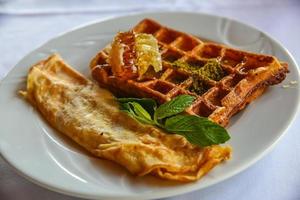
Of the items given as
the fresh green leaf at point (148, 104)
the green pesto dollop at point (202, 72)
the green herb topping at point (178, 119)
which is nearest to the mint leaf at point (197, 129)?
the green herb topping at point (178, 119)

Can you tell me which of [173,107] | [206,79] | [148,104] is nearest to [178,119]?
[173,107]

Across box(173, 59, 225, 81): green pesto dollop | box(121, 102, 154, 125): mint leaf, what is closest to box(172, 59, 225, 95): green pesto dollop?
box(173, 59, 225, 81): green pesto dollop

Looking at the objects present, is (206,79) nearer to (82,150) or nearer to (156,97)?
(156,97)

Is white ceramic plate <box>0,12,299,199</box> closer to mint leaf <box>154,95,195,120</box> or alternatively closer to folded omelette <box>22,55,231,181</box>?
folded omelette <box>22,55,231,181</box>

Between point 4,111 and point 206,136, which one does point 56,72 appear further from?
point 206,136

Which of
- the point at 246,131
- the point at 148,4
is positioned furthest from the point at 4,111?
the point at 148,4

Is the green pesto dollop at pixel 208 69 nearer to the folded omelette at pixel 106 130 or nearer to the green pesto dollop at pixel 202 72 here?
the green pesto dollop at pixel 202 72
